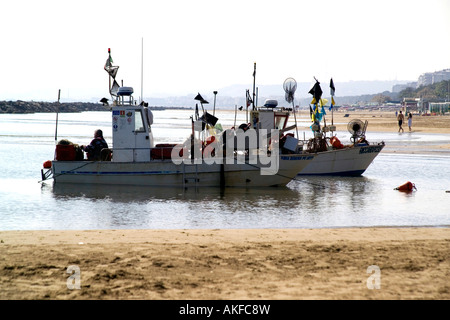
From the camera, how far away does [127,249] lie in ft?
33.0

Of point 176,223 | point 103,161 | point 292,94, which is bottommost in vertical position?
point 176,223

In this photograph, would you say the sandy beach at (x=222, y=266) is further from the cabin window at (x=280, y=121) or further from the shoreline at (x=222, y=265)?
the cabin window at (x=280, y=121)

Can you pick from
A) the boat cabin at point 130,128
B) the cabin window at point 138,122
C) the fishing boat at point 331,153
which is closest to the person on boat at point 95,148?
the boat cabin at point 130,128

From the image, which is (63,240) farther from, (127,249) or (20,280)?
(20,280)

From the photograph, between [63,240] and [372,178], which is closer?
[63,240]

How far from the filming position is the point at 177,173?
21.1 m

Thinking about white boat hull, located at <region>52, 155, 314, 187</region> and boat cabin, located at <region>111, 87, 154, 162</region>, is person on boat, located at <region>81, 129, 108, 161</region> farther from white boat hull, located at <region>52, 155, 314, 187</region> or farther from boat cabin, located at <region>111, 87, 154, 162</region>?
boat cabin, located at <region>111, 87, 154, 162</region>

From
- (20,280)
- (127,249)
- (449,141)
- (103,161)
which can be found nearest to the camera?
(20,280)

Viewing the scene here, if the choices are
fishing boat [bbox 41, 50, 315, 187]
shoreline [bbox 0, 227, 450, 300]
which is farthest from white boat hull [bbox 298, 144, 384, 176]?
shoreline [bbox 0, 227, 450, 300]

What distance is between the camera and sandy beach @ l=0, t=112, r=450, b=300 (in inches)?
293

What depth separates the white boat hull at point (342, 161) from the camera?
25172mm

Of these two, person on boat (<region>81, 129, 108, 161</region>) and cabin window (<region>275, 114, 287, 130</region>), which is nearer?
person on boat (<region>81, 129, 108, 161</region>)
